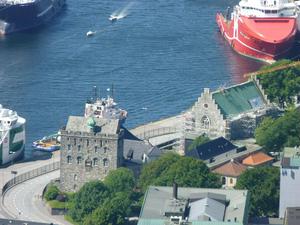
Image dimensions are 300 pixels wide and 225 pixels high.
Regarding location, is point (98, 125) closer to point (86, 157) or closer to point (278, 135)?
point (86, 157)

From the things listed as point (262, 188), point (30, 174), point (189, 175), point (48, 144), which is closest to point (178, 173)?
point (189, 175)

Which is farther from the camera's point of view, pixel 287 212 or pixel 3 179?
pixel 3 179

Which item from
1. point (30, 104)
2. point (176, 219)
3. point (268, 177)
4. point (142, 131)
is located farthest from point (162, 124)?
point (176, 219)

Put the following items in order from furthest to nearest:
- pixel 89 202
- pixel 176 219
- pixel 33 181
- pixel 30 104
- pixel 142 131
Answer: pixel 30 104
pixel 142 131
pixel 33 181
pixel 89 202
pixel 176 219

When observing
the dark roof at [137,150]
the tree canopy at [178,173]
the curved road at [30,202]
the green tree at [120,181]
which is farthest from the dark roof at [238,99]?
the green tree at [120,181]

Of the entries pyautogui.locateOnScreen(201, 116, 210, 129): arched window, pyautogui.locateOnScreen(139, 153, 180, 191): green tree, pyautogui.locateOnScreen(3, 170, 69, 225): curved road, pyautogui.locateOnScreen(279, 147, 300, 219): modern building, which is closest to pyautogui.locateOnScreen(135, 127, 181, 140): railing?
pyautogui.locateOnScreen(201, 116, 210, 129): arched window

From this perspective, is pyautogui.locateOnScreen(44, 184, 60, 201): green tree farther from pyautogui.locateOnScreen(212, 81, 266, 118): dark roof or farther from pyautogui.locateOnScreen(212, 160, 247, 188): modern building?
pyautogui.locateOnScreen(212, 81, 266, 118): dark roof

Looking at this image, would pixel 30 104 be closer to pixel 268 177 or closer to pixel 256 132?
pixel 256 132
